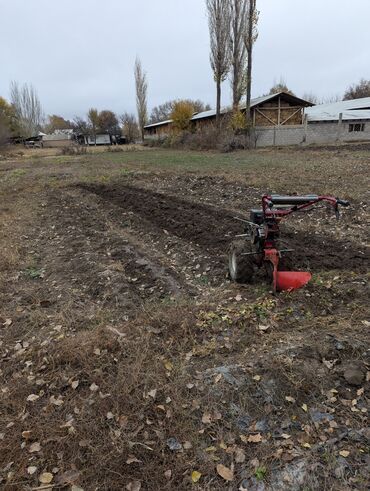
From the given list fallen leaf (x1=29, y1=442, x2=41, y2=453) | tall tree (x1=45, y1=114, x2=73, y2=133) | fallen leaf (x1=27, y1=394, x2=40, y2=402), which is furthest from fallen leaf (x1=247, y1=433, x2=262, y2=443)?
tall tree (x1=45, y1=114, x2=73, y2=133)

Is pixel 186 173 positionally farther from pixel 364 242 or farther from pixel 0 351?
pixel 0 351

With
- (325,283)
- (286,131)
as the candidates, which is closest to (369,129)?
(286,131)

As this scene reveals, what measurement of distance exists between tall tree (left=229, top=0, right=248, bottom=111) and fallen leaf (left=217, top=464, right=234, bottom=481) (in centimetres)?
3291

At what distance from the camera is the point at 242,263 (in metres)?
4.78

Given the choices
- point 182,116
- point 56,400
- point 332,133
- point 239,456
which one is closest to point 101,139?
point 182,116

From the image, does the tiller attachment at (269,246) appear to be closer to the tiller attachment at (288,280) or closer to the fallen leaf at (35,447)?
the tiller attachment at (288,280)

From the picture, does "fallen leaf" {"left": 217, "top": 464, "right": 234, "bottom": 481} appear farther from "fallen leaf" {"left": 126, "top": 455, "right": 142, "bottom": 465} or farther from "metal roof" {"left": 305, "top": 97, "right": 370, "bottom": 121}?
"metal roof" {"left": 305, "top": 97, "right": 370, "bottom": 121}

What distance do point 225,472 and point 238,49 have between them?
35554mm

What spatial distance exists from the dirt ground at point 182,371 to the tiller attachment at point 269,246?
7.6 inches

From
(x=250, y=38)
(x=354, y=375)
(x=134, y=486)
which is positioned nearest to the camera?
(x=134, y=486)

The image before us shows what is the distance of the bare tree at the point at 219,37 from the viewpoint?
106ft

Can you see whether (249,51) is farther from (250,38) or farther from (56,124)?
(56,124)

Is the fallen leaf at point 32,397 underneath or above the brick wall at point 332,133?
underneath

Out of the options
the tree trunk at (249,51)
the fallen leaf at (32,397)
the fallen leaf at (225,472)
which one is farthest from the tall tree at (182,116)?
the fallen leaf at (225,472)
